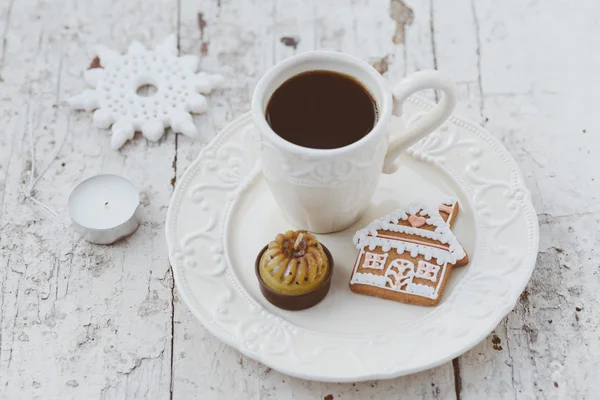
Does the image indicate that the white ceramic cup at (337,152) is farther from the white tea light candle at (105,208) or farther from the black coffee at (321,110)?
the white tea light candle at (105,208)

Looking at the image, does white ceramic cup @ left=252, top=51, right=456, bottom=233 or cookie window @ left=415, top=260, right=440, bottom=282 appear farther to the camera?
cookie window @ left=415, top=260, right=440, bottom=282

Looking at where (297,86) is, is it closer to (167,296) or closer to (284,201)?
(284,201)

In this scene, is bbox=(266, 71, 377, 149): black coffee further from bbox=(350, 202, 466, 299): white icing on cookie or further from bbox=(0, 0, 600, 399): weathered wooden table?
bbox=(0, 0, 600, 399): weathered wooden table

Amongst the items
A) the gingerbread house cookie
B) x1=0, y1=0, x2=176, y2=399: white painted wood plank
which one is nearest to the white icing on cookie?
the gingerbread house cookie

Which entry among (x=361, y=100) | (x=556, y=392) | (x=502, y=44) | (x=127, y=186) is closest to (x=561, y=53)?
(x=502, y=44)

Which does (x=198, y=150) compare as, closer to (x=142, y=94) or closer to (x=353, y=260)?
(x=142, y=94)

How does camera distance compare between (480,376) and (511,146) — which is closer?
(480,376)

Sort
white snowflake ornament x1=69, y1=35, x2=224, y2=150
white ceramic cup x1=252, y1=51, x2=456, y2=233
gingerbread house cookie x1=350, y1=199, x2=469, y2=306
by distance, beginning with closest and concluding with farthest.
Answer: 1. white ceramic cup x1=252, y1=51, x2=456, y2=233
2. gingerbread house cookie x1=350, y1=199, x2=469, y2=306
3. white snowflake ornament x1=69, y1=35, x2=224, y2=150
